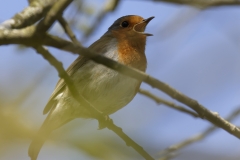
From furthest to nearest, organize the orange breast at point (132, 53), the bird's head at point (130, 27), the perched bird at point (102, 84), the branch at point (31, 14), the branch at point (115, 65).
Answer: the bird's head at point (130, 27), the orange breast at point (132, 53), the perched bird at point (102, 84), the branch at point (31, 14), the branch at point (115, 65)

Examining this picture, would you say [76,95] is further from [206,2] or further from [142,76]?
[206,2]

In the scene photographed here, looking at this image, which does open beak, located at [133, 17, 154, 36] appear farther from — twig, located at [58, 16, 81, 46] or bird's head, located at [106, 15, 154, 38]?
twig, located at [58, 16, 81, 46]

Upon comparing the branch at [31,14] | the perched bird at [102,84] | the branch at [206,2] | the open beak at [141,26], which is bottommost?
the branch at [31,14]

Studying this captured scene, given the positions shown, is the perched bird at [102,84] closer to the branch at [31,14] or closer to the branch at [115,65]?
the branch at [115,65]

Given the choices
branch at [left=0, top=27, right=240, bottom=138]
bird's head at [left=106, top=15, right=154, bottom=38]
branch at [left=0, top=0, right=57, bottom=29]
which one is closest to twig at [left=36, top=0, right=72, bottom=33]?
branch at [left=0, top=27, right=240, bottom=138]

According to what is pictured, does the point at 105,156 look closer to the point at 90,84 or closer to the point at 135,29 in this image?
the point at 90,84

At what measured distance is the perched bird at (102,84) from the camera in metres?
5.77

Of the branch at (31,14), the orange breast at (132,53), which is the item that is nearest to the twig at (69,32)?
the orange breast at (132,53)

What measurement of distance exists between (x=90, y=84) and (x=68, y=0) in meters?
2.93

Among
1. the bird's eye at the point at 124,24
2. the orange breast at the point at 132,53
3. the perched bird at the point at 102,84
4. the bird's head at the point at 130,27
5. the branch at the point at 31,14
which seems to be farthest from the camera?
the bird's eye at the point at 124,24

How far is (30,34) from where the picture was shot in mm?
2945

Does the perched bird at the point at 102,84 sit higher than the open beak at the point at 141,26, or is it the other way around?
the open beak at the point at 141,26

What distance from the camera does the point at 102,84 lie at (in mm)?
5770

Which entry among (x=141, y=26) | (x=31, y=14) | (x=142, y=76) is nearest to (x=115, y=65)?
(x=142, y=76)
